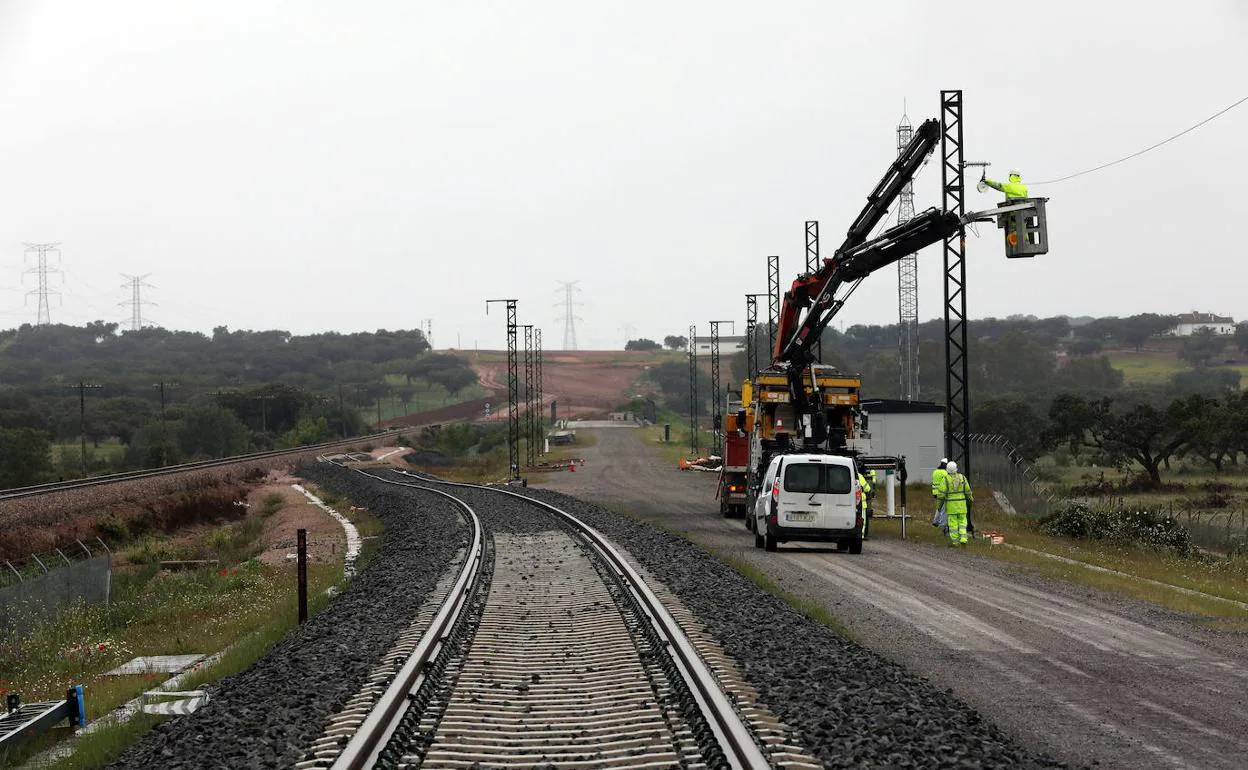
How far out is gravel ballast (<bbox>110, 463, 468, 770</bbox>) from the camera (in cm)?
849

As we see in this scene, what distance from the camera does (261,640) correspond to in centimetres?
1523

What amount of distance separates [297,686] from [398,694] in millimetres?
1742

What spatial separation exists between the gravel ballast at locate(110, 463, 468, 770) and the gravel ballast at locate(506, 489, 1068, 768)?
11.2ft

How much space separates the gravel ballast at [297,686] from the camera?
8.49m

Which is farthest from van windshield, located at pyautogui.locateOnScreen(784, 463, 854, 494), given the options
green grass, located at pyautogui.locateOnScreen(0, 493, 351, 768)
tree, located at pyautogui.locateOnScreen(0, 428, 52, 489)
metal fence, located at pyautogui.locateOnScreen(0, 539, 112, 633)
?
tree, located at pyautogui.locateOnScreen(0, 428, 52, 489)

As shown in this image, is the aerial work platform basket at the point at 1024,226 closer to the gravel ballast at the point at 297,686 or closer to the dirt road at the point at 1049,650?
the dirt road at the point at 1049,650

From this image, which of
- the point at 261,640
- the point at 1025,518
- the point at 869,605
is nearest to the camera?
the point at 261,640

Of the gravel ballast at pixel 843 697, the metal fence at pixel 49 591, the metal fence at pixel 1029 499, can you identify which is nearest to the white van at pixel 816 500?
the gravel ballast at pixel 843 697

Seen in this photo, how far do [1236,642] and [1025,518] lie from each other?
1984 centimetres

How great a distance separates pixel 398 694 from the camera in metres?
9.47

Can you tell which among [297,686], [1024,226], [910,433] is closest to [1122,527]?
[1024,226]

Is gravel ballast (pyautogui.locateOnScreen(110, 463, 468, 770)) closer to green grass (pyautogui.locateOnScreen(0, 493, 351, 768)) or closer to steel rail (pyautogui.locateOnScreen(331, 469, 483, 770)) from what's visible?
steel rail (pyautogui.locateOnScreen(331, 469, 483, 770))

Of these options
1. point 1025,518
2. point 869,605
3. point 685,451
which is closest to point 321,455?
point 685,451

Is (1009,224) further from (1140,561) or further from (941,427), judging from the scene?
(941,427)
